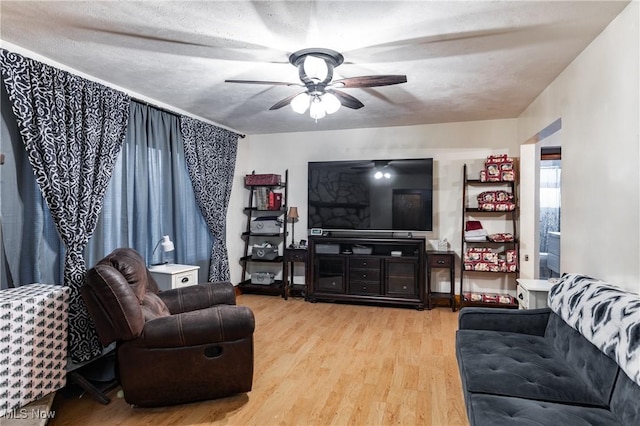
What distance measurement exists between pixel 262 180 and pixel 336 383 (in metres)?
3.22

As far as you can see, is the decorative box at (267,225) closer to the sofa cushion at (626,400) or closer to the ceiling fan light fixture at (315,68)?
the ceiling fan light fixture at (315,68)

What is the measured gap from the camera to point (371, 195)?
4.81 metres

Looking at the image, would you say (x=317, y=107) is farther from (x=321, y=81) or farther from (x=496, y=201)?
(x=496, y=201)

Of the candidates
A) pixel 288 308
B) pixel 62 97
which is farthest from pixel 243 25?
pixel 288 308

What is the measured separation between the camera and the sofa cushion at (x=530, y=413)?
143 cm

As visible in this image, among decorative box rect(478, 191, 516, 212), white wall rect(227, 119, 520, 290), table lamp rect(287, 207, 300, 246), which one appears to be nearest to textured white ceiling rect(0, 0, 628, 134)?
white wall rect(227, 119, 520, 290)

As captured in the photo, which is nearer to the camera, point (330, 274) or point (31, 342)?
point (31, 342)

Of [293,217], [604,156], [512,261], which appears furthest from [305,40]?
[512,261]

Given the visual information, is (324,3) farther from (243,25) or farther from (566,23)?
(566,23)

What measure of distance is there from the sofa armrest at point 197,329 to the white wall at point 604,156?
2.21 m

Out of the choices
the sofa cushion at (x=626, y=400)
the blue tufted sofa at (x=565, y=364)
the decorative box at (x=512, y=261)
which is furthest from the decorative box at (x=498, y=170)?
the sofa cushion at (x=626, y=400)

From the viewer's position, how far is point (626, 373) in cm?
146

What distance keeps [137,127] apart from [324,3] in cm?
231

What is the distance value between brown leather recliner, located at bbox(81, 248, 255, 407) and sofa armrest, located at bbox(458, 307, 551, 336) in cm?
153
